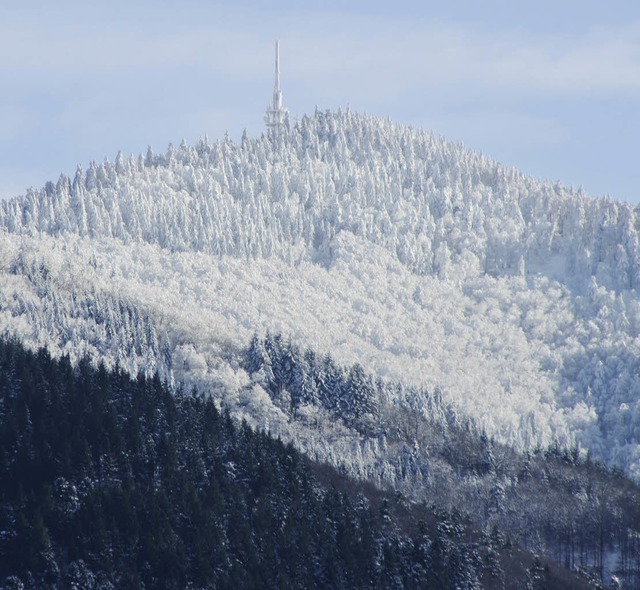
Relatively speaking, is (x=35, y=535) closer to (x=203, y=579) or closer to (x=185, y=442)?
(x=203, y=579)

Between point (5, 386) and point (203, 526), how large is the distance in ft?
104

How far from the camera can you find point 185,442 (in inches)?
5723

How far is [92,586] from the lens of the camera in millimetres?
122188

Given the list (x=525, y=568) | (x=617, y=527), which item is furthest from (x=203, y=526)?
(x=617, y=527)

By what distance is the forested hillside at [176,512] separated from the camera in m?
125

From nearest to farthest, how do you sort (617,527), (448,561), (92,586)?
(92,586), (448,561), (617,527)

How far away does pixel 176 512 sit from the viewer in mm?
131125

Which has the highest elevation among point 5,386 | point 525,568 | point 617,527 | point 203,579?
point 5,386

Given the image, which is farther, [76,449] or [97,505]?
[76,449]

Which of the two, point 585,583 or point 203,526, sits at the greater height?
point 203,526

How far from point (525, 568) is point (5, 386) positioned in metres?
62.0

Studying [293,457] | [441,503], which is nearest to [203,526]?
[293,457]

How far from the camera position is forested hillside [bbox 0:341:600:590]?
125m

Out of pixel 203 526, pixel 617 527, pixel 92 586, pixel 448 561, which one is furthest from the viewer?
pixel 617 527
